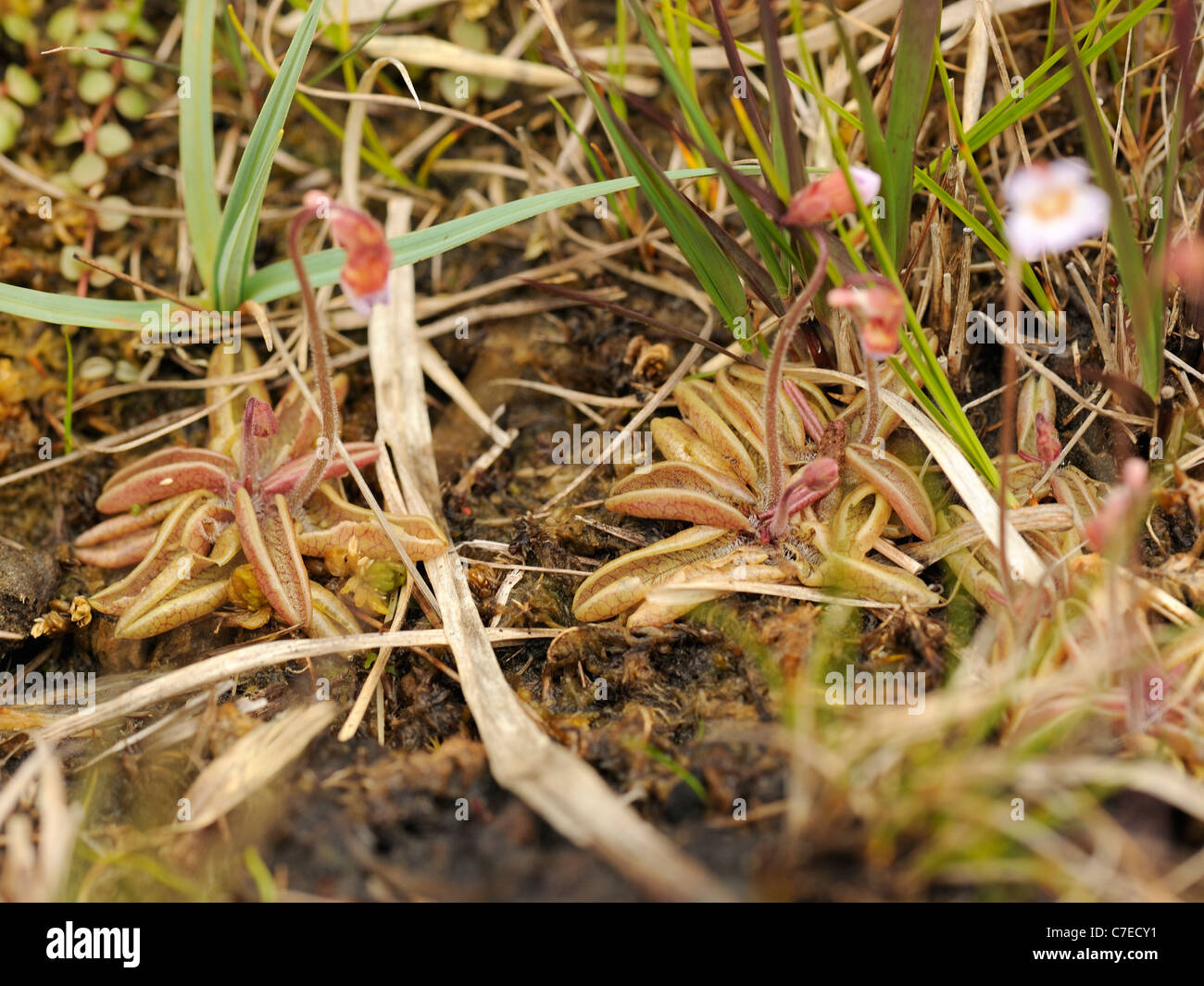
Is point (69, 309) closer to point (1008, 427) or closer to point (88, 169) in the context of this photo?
point (88, 169)

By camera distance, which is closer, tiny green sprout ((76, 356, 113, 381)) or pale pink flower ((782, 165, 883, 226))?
pale pink flower ((782, 165, 883, 226))

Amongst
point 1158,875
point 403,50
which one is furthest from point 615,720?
point 403,50

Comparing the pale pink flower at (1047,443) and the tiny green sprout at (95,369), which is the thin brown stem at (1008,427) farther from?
the tiny green sprout at (95,369)

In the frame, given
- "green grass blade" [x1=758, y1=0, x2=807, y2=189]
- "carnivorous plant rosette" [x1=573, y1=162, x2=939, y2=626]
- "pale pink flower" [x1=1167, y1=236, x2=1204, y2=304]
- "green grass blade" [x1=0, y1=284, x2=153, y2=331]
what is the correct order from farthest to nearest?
"green grass blade" [x1=0, y1=284, x2=153, y2=331]
"carnivorous plant rosette" [x1=573, y1=162, x2=939, y2=626]
"green grass blade" [x1=758, y1=0, x2=807, y2=189]
"pale pink flower" [x1=1167, y1=236, x2=1204, y2=304]

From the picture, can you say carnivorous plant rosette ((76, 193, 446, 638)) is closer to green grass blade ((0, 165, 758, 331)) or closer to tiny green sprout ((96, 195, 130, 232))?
green grass blade ((0, 165, 758, 331))

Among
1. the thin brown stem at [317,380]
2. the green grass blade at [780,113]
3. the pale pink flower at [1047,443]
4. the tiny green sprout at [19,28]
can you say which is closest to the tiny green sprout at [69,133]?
the tiny green sprout at [19,28]

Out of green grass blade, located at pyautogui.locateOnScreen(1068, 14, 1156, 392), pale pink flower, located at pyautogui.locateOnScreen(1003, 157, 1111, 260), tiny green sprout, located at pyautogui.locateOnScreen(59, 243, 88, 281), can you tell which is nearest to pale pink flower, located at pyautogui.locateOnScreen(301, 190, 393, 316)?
pale pink flower, located at pyautogui.locateOnScreen(1003, 157, 1111, 260)
